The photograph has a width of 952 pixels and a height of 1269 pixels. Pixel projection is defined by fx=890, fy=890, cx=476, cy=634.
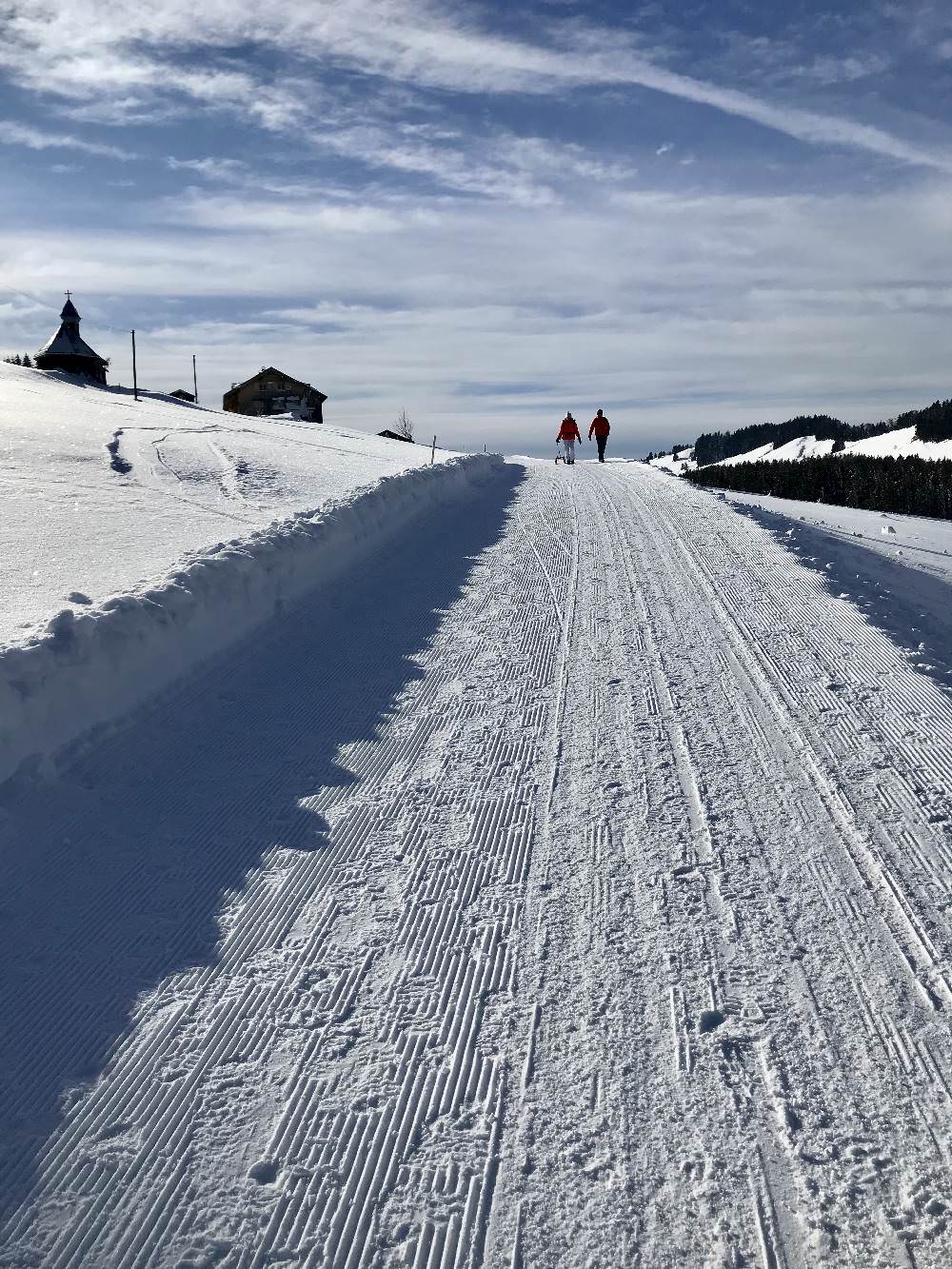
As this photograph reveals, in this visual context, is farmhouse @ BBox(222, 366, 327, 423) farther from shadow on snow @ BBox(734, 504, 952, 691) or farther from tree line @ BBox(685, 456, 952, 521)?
shadow on snow @ BBox(734, 504, 952, 691)

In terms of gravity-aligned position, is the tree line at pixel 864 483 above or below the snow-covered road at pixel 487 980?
above

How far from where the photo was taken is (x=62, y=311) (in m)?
54.6

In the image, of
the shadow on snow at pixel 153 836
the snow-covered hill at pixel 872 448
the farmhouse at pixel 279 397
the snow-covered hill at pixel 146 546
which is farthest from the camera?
the snow-covered hill at pixel 872 448

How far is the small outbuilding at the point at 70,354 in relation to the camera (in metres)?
53.6

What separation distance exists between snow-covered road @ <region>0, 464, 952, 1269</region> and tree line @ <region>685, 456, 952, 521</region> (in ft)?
170

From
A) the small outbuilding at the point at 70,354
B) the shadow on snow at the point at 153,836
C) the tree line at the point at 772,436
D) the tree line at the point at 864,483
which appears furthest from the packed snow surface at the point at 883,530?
the tree line at the point at 772,436

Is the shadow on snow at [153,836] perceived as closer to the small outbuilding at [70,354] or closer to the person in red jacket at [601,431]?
the person in red jacket at [601,431]

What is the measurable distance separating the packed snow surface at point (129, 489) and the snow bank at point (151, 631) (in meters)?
0.42

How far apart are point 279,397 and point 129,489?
54.9 metres

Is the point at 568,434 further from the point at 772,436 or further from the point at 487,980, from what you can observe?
the point at 772,436

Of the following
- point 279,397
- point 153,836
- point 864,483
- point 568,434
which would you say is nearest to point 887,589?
point 153,836

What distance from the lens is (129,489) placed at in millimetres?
13250

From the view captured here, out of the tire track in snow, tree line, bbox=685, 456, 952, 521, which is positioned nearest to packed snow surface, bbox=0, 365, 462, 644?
the tire track in snow

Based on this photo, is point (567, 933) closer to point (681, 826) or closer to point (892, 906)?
point (681, 826)
